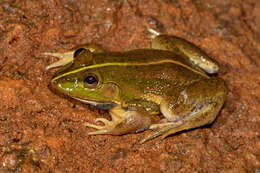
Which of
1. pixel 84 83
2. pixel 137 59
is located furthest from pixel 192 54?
pixel 84 83

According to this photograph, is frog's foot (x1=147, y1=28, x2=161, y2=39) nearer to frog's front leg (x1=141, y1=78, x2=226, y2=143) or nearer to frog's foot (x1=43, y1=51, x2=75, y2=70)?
frog's front leg (x1=141, y1=78, x2=226, y2=143)

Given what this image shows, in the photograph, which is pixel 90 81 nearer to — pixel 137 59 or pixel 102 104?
pixel 102 104

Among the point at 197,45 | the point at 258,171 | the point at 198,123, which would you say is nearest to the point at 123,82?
the point at 198,123

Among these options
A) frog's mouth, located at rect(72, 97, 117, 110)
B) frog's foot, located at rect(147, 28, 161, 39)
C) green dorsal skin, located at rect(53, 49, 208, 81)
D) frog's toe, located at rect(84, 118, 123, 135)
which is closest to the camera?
frog's toe, located at rect(84, 118, 123, 135)

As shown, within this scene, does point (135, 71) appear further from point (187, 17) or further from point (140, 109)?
point (187, 17)

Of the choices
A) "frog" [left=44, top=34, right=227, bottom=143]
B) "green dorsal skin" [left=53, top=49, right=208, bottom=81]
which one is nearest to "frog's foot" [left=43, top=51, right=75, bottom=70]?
"frog" [left=44, top=34, right=227, bottom=143]

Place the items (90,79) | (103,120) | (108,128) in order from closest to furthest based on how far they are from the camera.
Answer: (90,79) → (108,128) → (103,120)

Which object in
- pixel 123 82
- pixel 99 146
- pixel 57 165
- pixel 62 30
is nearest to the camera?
pixel 57 165
